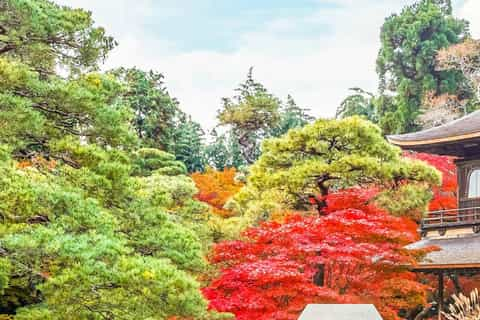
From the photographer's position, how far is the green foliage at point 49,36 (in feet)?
17.1

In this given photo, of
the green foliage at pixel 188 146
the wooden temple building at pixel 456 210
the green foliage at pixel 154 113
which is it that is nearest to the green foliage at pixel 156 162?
the green foliage at pixel 154 113

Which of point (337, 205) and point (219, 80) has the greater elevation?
point (219, 80)

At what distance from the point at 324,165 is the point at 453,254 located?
7.72 ft

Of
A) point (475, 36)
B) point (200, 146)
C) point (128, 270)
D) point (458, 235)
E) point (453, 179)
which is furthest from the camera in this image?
point (200, 146)

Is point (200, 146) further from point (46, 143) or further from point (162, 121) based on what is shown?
point (46, 143)

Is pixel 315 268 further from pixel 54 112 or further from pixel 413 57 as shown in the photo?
pixel 413 57

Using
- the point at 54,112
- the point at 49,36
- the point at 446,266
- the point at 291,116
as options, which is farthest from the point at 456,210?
the point at 291,116

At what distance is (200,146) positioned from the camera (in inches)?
1090

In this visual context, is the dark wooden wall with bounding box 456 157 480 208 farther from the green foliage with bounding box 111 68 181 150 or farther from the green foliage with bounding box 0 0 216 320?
the green foliage with bounding box 111 68 181 150

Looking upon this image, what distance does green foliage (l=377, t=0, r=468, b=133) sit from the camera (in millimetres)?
23797

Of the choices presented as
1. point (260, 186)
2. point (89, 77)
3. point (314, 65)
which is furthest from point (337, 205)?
point (314, 65)

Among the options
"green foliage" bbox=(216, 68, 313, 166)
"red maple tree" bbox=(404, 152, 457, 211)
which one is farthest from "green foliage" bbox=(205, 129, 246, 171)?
"red maple tree" bbox=(404, 152, 457, 211)

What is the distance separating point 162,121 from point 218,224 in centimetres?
1176

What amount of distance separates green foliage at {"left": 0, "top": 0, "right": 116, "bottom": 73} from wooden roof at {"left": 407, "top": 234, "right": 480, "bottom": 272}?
5.74 metres
